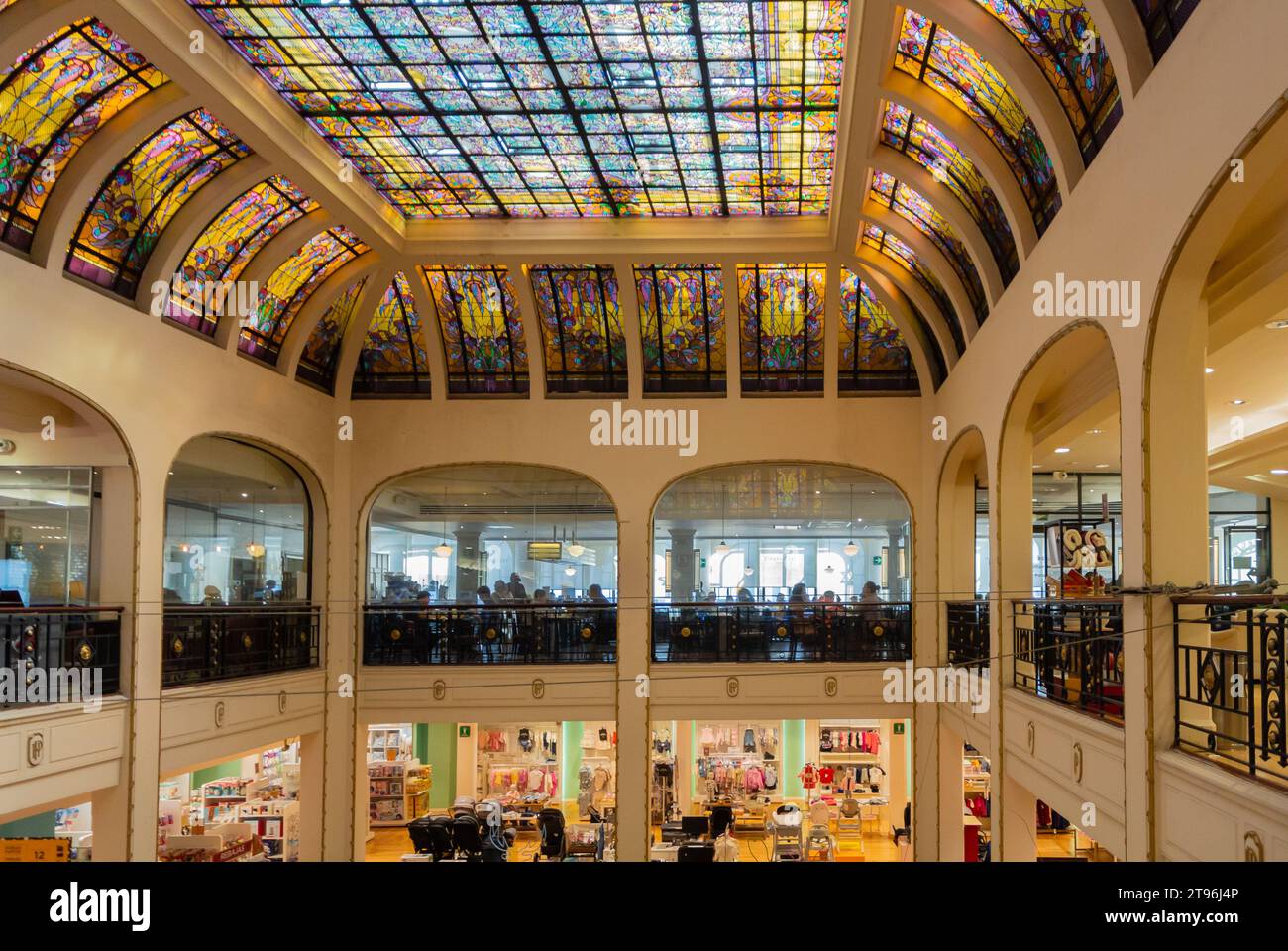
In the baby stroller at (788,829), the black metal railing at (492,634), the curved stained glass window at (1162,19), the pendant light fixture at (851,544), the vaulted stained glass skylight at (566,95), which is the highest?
the vaulted stained glass skylight at (566,95)

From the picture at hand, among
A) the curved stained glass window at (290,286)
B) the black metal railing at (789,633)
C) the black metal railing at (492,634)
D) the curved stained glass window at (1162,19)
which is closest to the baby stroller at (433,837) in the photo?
the black metal railing at (492,634)

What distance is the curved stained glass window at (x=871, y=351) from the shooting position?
1709cm

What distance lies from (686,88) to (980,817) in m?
12.8

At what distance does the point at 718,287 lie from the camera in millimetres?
16703

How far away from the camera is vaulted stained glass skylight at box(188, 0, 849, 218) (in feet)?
32.7

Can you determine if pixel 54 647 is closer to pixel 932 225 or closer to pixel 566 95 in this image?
pixel 566 95

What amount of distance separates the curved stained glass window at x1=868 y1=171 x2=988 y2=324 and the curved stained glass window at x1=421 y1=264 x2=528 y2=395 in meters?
6.07

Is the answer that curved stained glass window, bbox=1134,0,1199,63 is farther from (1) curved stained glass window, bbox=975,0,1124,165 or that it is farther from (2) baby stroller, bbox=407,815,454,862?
(2) baby stroller, bbox=407,815,454,862

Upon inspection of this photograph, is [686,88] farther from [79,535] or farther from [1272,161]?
[79,535]

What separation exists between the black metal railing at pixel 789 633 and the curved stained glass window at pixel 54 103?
1027 centimetres

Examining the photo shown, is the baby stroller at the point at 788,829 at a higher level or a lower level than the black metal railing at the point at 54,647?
lower

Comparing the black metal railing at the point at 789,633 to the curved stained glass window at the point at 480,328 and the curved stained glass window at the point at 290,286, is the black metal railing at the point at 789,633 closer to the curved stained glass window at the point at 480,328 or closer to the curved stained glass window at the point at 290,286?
the curved stained glass window at the point at 480,328

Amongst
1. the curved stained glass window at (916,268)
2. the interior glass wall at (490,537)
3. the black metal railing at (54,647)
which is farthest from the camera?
the interior glass wall at (490,537)

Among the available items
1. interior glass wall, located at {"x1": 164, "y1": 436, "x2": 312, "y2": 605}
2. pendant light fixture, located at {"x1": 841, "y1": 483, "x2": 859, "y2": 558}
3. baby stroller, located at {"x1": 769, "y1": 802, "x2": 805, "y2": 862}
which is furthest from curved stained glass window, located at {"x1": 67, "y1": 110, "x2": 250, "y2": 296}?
baby stroller, located at {"x1": 769, "y1": 802, "x2": 805, "y2": 862}
